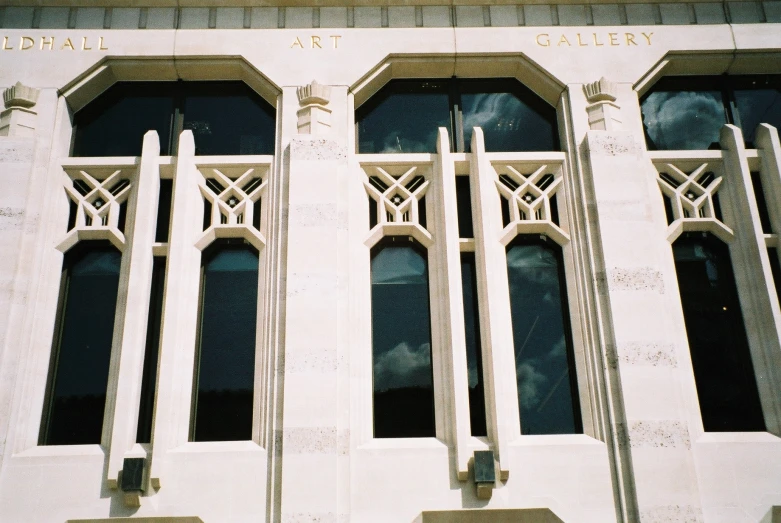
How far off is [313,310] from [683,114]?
749 cm

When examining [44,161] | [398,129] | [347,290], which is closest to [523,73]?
[398,129]

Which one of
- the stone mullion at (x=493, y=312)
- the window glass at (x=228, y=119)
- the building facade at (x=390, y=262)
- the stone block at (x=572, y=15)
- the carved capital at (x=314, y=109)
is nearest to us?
the building facade at (x=390, y=262)

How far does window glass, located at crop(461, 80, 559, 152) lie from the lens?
12.1 meters

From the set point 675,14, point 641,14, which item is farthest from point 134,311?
point 675,14

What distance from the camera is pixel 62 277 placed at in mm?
11039

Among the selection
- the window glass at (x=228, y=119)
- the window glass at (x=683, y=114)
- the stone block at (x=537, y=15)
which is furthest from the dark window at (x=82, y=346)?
the window glass at (x=683, y=114)

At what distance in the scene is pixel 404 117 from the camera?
12328mm

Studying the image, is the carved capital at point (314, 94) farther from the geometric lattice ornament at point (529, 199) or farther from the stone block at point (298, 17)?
the geometric lattice ornament at point (529, 199)

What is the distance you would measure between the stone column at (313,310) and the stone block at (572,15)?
13.7 feet

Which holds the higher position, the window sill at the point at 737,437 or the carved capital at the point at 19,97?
the carved capital at the point at 19,97

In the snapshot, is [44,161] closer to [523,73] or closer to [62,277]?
[62,277]

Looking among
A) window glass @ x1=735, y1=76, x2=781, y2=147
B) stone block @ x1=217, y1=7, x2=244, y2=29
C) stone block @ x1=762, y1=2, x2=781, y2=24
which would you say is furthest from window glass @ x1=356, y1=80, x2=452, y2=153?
stone block @ x1=762, y1=2, x2=781, y2=24

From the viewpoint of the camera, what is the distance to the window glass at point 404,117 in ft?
39.7

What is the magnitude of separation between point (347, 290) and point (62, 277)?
460 cm
